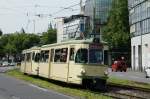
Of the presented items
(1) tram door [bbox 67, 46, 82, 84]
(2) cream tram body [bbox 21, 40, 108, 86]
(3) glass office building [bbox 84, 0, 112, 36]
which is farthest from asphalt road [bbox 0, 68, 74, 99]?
(3) glass office building [bbox 84, 0, 112, 36]

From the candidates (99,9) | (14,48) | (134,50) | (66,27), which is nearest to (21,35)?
(14,48)

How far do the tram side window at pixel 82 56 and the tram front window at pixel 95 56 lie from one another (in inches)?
10.9

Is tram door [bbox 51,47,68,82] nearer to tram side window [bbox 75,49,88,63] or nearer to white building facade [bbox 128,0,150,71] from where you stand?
tram side window [bbox 75,49,88,63]

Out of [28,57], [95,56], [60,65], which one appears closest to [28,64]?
[28,57]

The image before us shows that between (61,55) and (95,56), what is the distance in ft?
12.8

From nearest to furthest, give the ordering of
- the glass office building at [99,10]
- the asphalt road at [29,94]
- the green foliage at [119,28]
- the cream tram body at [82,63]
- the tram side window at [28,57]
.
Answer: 1. the asphalt road at [29,94]
2. the cream tram body at [82,63]
3. the tram side window at [28,57]
4. the green foliage at [119,28]
5. the glass office building at [99,10]

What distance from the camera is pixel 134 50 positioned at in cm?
8538

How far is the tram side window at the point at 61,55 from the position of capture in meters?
30.6

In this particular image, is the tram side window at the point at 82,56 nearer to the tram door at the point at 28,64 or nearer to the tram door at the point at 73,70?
the tram door at the point at 73,70

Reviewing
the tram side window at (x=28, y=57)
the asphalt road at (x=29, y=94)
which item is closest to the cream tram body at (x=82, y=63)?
the asphalt road at (x=29, y=94)

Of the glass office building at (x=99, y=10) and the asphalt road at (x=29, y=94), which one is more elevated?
the glass office building at (x=99, y=10)

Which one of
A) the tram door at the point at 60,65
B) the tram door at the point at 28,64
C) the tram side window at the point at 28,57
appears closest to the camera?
the tram door at the point at 60,65

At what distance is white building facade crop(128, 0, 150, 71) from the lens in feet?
250

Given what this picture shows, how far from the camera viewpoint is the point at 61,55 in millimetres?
31750
